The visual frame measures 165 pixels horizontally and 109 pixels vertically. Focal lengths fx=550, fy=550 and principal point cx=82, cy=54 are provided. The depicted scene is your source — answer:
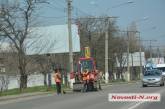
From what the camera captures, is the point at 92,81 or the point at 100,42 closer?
the point at 92,81

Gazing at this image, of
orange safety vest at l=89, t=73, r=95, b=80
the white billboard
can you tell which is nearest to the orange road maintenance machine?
orange safety vest at l=89, t=73, r=95, b=80

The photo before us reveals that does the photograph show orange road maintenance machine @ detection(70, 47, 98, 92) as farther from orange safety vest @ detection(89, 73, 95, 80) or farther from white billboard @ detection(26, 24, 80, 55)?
white billboard @ detection(26, 24, 80, 55)

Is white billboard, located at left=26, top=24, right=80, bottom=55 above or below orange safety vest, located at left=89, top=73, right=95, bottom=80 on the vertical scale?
above

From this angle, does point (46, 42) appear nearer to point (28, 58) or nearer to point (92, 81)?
point (28, 58)

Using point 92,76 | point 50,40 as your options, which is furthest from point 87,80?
point 50,40

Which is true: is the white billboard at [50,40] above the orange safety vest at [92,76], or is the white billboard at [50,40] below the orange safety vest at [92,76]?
above

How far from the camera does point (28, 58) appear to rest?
215 ft

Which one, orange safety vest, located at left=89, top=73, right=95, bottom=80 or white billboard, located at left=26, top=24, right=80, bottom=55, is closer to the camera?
orange safety vest, located at left=89, top=73, right=95, bottom=80

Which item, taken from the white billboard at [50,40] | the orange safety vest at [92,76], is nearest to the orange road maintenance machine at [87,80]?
the orange safety vest at [92,76]

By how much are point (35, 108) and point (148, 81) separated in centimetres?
2700

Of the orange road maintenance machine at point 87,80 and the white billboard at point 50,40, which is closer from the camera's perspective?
the orange road maintenance machine at point 87,80

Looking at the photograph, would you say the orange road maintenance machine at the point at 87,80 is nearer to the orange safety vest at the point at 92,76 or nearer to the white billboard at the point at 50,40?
the orange safety vest at the point at 92,76

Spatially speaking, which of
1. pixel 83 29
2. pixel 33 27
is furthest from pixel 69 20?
pixel 83 29

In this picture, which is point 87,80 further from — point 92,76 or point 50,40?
point 50,40
